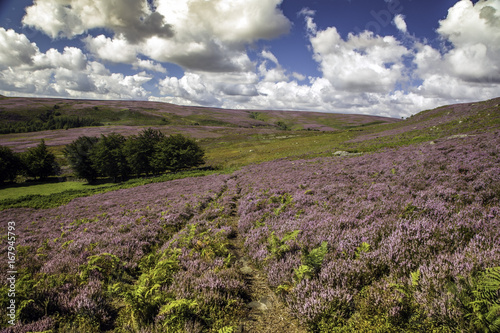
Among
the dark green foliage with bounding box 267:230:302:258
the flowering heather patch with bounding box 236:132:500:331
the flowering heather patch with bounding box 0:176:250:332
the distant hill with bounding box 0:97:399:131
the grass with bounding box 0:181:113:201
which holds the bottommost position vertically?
the grass with bounding box 0:181:113:201

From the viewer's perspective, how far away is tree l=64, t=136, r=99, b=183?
131 feet

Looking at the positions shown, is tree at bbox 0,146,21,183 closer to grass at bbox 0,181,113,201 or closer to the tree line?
the tree line

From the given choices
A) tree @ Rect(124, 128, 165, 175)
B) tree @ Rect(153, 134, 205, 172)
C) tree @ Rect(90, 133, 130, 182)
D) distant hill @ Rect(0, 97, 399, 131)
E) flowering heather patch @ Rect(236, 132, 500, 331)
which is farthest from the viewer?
distant hill @ Rect(0, 97, 399, 131)

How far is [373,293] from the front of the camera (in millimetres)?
3529

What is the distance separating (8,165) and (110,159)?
1675 centimetres

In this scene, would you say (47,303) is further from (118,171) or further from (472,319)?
(118,171)

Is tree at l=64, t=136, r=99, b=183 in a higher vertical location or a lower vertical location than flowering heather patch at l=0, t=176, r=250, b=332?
lower

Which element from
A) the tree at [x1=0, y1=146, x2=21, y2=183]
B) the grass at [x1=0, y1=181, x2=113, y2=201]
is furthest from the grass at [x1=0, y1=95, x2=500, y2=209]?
the tree at [x1=0, y1=146, x2=21, y2=183]

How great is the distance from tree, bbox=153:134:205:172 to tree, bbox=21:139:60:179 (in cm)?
2036

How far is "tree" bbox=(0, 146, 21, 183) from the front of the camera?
3741cm

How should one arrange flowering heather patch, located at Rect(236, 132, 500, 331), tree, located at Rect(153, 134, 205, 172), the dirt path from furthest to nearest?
tree, located at Rect(153, 134, 205, 172), the dirt path, flowering heather patch, located at Rect(236, 132, 500, 331)

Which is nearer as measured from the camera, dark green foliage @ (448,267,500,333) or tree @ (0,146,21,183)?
dark green foliage @ (448,267,500,333)

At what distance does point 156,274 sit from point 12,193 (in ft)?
143

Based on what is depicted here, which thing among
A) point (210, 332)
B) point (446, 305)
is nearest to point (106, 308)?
point (210, 332)
